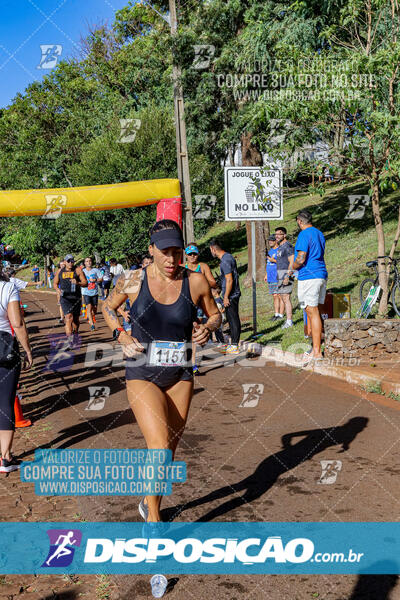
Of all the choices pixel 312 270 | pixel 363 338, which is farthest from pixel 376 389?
pixel 312 270

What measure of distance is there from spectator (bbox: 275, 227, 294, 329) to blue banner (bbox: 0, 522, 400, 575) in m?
8.28

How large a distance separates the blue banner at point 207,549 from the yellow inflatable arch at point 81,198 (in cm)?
1208

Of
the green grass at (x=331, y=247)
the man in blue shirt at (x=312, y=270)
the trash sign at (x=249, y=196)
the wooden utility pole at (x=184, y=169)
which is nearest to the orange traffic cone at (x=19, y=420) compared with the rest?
the man in blue shirt at (x=312, y=270)

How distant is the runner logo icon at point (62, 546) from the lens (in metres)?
3.67

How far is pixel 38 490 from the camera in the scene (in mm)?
4910

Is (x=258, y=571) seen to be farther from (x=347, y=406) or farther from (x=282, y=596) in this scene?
(x=347, y=406)

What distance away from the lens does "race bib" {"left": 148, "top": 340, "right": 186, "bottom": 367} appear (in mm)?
3783

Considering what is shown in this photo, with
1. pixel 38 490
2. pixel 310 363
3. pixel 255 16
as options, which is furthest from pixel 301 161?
pixel 255 16

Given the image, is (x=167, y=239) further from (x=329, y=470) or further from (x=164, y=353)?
(x=329, y=470)

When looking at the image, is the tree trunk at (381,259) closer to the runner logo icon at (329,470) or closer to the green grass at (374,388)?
the green grass at (374,388)

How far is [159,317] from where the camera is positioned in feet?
12.5

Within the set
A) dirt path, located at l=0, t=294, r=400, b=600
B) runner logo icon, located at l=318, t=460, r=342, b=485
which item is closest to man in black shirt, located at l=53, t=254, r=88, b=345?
dirt path, located at l=0, t=294, r=400, b=600

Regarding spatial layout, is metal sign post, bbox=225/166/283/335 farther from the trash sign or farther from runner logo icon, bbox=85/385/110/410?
runner logo icon, bbox=85/385/110/410

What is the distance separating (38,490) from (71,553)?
1.27m
